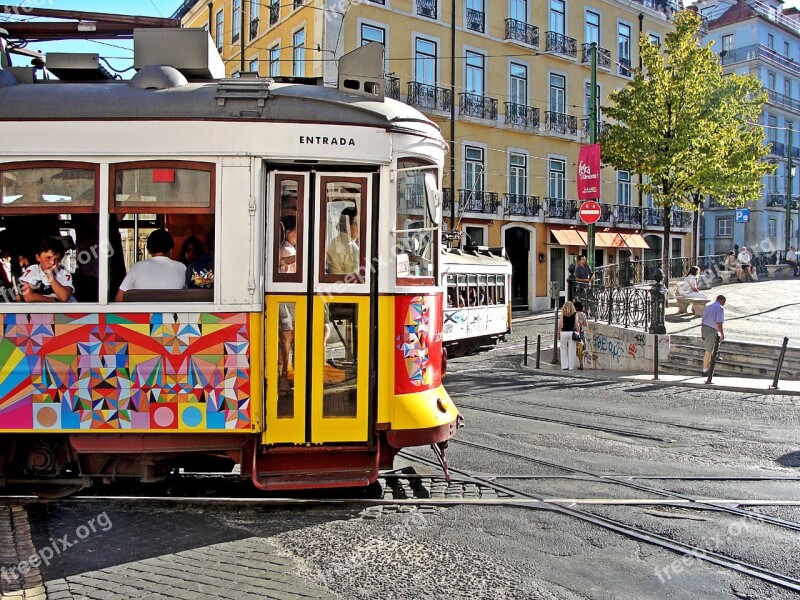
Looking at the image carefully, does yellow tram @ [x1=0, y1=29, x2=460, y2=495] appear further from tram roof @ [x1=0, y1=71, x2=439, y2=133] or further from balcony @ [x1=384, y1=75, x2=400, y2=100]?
balcony @ [x1=384, y1=75, x2=400, y2=100]

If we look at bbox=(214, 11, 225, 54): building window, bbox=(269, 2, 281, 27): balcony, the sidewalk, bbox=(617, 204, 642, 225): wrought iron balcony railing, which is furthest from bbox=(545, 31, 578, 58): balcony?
the sidewalk

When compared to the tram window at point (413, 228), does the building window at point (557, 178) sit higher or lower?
higher

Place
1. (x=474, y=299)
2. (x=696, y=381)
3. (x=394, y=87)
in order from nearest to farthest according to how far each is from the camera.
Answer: (x=696, y=381), (x=474, y=299), (x=394, y=87)

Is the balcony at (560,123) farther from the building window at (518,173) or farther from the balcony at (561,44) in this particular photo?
the balcony at (561,44)

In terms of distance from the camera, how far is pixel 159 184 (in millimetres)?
6207

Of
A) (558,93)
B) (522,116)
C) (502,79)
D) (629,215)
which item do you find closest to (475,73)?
(502,79)

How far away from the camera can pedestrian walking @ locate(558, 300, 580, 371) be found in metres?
18.8

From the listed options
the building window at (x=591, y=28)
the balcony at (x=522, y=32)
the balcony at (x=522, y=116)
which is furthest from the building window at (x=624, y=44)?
the balcony at (x=522, y=116)

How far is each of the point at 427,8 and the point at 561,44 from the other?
833 centimetres

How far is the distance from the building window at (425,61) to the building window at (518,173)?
570 cm

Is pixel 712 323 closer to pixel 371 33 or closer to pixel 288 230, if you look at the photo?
pixel 288 230

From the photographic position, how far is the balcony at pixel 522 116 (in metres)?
36.0

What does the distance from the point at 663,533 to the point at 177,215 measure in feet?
15.1

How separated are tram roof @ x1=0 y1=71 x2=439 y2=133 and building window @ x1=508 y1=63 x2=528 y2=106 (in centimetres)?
3143
